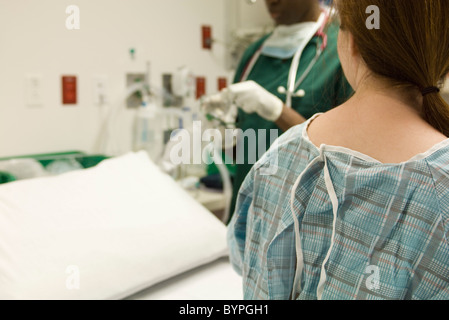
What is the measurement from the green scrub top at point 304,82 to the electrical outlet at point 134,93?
1.45 ft

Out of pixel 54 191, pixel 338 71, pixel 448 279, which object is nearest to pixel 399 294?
pixel 448 279

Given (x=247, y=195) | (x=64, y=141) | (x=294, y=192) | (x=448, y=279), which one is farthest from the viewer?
(x=64, y=141)

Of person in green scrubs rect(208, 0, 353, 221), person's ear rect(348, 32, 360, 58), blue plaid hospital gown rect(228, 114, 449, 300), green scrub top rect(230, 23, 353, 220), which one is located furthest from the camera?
person in green scrubs rect(208, 0, 353, 221)

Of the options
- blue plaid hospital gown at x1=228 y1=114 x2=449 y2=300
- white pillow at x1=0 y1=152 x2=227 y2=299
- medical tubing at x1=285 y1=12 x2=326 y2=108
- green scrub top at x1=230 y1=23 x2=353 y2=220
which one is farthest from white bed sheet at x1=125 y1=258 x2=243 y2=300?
medical tubing at x1=285 y1=12 x2=326 y2=108

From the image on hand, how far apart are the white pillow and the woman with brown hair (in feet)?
1.74

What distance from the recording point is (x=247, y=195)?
84 cm

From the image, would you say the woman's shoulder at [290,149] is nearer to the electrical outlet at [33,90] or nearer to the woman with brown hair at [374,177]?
the woman with brown hair at [374,177]

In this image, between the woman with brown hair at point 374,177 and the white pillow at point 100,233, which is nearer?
the woman with brown hair at point 374,177

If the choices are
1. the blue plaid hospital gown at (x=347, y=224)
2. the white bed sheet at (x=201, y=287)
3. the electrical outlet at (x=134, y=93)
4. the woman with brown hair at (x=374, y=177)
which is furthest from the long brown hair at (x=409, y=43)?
the electrical outlet at (x=134, y=93)

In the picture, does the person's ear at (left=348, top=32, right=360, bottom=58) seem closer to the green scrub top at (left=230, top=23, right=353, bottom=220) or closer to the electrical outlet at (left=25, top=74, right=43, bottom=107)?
the green scrub top at (left=230, top=23, right=353, bottom=220)

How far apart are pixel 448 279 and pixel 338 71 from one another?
0.57 m

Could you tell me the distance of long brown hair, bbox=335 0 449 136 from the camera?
0.58m

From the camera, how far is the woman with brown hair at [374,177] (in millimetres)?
546

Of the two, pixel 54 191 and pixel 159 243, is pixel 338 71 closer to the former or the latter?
pixel 159 243
